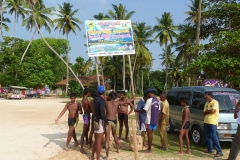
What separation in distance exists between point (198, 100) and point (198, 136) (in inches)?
43.1

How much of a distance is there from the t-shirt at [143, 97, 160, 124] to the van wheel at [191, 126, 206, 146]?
1780mm

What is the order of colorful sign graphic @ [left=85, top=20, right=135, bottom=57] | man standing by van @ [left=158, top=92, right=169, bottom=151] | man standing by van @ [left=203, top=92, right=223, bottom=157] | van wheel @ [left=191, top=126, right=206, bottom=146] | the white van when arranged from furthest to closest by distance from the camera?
colorful sign graphic @ [left=85, top=20, right=135, bottom=57] → van wheel @ [left=191, top=126, right=206, bottom=146] → man standing by van @ [left=158, top=92, right=169, bottom=151] → the white van → man standing by van @ [left=203, top=92, right=223, bottom=157]

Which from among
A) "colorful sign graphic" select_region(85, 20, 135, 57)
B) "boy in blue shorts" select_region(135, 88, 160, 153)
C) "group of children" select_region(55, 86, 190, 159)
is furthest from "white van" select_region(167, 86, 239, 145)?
"colorful sign graphic" select_region(85, 20, 135, 57)

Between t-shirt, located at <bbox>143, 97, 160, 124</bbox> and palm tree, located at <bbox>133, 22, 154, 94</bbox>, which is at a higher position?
palm tree, located at <bbox>133, 22, 154, 94</bbox>

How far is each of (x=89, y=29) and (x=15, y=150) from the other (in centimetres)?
492

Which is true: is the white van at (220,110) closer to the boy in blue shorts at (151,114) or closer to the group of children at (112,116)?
the group of children at (112,116)

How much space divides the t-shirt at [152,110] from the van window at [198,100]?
1810 millimetres

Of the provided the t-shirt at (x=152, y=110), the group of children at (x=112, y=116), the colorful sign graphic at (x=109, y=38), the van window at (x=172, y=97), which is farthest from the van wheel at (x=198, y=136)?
the colorful sign graphic at (x=109, y=38)

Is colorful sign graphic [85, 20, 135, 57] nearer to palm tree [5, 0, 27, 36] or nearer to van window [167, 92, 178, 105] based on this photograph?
van window [167, 92, 178, 105]

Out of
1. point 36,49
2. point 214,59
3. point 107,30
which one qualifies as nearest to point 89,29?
point 107,30

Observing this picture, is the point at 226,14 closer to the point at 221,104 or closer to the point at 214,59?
the point at 214,59

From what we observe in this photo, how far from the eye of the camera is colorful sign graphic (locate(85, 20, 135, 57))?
8867 millimetres

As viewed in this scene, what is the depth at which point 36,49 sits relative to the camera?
160 ft

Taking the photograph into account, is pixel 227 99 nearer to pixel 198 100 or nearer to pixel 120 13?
pixel 198 100
